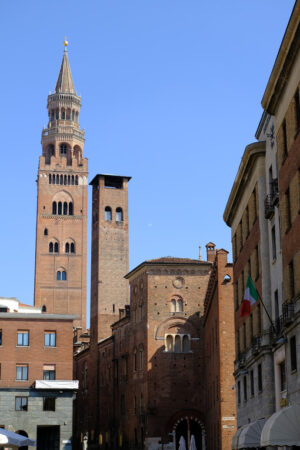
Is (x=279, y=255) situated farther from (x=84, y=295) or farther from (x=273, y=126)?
(x=84, y=295)

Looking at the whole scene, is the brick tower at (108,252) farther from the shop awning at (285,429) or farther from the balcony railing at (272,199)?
the shop awning at (285,429)

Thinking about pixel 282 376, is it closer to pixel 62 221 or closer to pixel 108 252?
pixel 108 252

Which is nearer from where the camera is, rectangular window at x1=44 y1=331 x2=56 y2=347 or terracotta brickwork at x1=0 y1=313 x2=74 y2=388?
terracotta brickwork at x1=0 y1=313 x2=74 y2=388

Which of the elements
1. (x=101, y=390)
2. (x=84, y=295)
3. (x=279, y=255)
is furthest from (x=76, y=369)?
(x=279, y=255)

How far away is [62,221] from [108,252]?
40.7 m

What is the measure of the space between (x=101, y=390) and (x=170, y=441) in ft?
67.1

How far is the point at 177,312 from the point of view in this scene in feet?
241

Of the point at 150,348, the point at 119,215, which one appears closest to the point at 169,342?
the point at 150,348

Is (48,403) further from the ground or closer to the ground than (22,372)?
closer to the ground

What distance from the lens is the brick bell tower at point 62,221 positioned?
417 ft

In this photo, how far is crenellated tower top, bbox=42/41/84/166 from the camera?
13850 cm

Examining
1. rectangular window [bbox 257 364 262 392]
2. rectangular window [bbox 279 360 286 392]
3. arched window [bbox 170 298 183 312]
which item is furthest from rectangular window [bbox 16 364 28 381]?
rectangular window [bbox 279 360 286 392]

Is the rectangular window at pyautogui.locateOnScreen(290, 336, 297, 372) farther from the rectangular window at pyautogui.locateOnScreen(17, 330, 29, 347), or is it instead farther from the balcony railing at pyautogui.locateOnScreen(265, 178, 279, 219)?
the rectangular window at pyautogui.locateOnScreen(17, 330, 29, 347)

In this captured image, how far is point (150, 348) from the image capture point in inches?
2832
